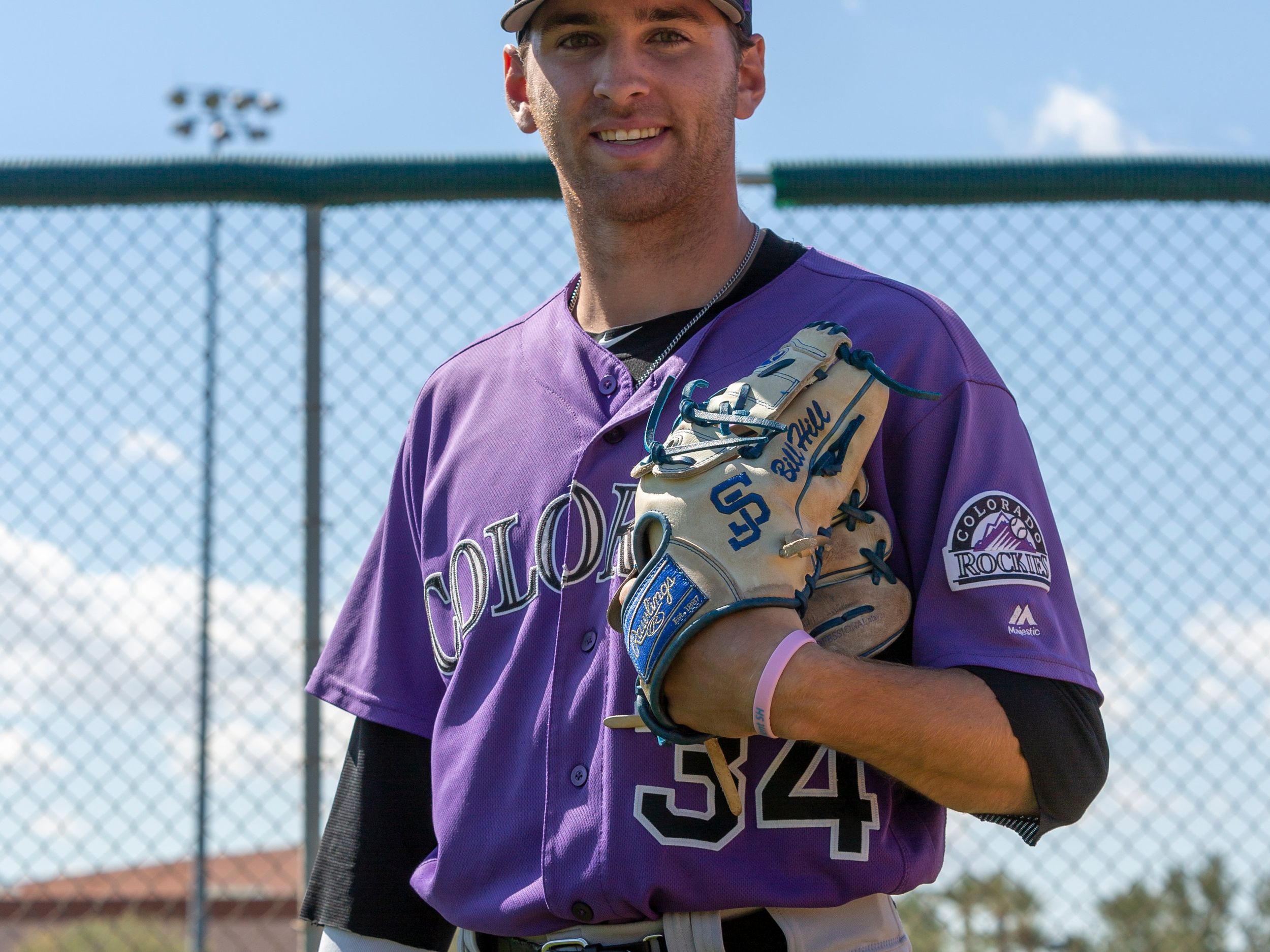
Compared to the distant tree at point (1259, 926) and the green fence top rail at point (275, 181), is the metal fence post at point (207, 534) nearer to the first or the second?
the green fence top rail at point (275, 181)

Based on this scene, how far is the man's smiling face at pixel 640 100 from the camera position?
6.17 ft

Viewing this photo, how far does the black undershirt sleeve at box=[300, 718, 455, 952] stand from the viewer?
1989 millimetres

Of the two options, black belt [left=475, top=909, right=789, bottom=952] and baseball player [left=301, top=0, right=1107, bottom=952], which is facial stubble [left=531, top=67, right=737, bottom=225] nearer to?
baseball player [left=301, top=0, right=1107, bottom=952]

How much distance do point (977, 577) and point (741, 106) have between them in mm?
827

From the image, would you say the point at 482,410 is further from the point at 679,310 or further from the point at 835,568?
the point at 835,568

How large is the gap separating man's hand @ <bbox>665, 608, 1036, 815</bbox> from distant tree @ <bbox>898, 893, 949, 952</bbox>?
137cm

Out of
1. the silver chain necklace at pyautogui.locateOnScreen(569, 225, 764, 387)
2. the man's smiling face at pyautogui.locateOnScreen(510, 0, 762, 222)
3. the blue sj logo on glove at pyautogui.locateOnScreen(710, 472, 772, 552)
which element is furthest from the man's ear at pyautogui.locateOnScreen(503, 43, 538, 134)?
the blue sj logo on glove at pyautogui.locateOnScreen(710, 472, 772, 552)

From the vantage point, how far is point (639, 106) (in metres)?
1.87

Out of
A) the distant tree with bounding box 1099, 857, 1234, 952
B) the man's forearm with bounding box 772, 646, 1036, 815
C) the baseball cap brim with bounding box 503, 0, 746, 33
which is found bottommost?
the distant tree with bounding box 1099, 857, 1234, 952

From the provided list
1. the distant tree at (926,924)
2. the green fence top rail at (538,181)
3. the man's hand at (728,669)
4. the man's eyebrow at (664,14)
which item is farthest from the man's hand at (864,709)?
the green fence top rail at (538,181)

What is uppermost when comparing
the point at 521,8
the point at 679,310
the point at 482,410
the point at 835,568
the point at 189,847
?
the point at 521,8

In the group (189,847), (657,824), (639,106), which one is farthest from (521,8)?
(189,847)

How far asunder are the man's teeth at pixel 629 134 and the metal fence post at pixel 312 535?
1187 millimetres

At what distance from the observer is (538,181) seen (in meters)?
3.05
